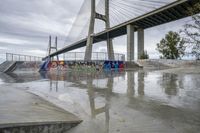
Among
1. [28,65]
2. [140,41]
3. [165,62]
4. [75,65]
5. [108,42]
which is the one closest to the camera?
[75,65]

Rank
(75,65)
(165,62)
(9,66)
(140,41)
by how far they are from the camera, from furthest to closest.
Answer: (140,41) → (165,62) → (75,65) → (9,66)

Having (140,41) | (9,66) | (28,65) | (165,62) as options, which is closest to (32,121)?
(9,66)

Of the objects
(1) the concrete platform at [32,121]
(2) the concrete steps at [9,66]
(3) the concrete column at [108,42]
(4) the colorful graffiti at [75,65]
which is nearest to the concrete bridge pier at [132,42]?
(3) the concrete column at [108,42]

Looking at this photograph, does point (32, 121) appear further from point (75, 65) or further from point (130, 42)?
point (130, 42)

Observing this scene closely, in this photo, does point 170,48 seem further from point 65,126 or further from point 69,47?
point 65,126

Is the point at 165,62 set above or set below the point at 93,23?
below

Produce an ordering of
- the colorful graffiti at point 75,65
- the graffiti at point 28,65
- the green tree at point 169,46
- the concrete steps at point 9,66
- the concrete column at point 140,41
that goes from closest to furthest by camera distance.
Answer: the concrete steps at point 9,66
the colorful graffiti at point 75,65
the graffiti at point 28,65
the green tree at point 169,46
the concrete column at point 140,41

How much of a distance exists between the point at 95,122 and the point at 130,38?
140ft

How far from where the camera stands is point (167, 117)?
596 cm

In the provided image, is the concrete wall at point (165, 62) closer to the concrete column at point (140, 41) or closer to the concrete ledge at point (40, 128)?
the concrete column at point (140, 41)

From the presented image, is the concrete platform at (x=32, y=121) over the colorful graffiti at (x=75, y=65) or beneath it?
beneath

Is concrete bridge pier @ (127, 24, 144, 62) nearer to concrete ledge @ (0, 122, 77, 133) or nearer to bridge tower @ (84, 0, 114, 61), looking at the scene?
bridge tower @ (84, 0, 114, 61)

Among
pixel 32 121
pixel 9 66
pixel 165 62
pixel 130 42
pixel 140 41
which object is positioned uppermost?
pixel 140 41

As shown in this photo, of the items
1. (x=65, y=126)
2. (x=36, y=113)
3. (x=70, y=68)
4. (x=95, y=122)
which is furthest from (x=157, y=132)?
(x=70, y=68)
